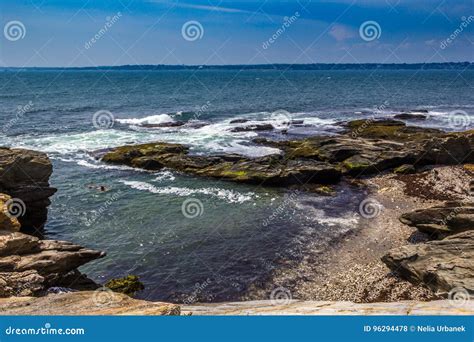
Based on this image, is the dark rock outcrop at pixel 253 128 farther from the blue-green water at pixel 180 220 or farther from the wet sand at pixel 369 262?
the wet sand at pixel 369 262

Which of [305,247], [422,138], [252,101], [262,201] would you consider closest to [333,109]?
[252,101]

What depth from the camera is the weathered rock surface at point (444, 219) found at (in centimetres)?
2428

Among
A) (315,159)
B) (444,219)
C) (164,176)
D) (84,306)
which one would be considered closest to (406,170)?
(315,159)

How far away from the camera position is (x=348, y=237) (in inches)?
1107

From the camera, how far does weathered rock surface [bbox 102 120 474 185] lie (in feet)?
132

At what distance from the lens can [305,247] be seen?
88.3 feet

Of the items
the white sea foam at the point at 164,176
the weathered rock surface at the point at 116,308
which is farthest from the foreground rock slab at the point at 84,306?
the white sea foam at the point at 164,176

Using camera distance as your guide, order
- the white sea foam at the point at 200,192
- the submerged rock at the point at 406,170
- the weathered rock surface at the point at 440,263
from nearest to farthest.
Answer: the weathered rock surface at the point at 440,263, the white sea foam at the point at 200,192, the submerged rock at the point at 406,170

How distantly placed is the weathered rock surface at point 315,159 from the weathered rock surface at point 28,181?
641 inches

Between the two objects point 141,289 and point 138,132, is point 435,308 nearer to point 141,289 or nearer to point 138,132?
point 141,289

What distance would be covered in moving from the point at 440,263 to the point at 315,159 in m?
25.7

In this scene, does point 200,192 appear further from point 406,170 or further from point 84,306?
point 84,306

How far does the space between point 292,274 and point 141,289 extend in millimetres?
8147

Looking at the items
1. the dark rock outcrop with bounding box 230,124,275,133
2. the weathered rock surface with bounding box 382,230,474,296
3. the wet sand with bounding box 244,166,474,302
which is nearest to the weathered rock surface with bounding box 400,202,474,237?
the wet sand with bounding box 244,166,474,302
